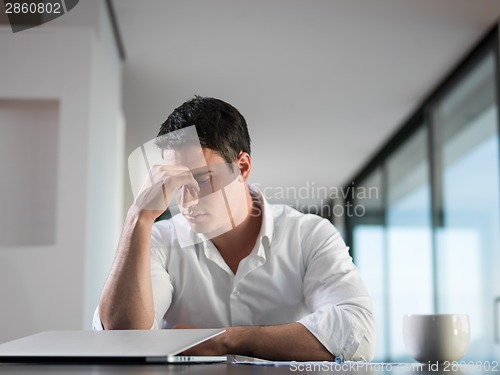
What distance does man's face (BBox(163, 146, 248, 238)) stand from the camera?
164 cm

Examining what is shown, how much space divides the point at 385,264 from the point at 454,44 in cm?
287

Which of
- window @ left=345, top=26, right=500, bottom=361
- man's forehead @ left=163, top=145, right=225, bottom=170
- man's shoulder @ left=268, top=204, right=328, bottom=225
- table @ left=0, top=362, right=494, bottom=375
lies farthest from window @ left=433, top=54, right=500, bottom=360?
table @ left=0, top=362, right=494, bottom=375

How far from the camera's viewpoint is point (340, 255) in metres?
1.59

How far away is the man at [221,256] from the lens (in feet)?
4.79

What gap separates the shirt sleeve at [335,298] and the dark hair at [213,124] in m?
0.28

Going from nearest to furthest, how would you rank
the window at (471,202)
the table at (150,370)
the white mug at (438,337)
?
the table at (150,370)
the white mug at (438,337)
the window at (471,202)

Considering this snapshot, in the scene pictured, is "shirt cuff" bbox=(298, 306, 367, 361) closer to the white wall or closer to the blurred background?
the blurred background

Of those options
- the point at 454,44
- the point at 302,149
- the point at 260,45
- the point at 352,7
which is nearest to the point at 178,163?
the point at 352,7

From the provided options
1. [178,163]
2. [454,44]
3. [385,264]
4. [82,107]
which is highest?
[454,44]

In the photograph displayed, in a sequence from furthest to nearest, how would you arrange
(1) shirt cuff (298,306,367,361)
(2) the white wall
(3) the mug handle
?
(3) the mug handle < (2) the white wall < (1) shirt cuff (298,306,367,361)

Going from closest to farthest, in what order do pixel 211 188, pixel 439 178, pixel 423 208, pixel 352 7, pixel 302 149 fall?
pixel 211 188
pixel 352 7
pixel 439 178
pixel 423 208
pixel 302 149

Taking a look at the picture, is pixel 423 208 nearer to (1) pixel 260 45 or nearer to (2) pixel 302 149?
(2) pixel 302 149

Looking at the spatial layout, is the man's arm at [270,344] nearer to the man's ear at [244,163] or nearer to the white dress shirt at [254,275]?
the white dress shirt at [254,275]

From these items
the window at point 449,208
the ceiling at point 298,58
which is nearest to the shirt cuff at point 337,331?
the ceiling at point 298,58
